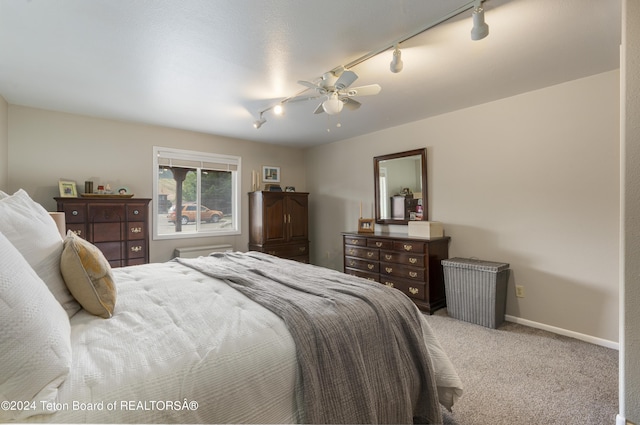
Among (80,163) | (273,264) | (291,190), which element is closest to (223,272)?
(273,264)

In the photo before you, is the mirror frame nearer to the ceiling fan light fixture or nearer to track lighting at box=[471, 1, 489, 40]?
the ceiling fan light fixture

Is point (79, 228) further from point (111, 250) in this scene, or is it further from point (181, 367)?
point (181, 367)

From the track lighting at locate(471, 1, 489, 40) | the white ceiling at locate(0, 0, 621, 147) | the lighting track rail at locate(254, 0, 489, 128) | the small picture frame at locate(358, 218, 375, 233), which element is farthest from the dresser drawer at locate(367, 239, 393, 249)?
the track lighting at locate(471, 1, 489, 40)

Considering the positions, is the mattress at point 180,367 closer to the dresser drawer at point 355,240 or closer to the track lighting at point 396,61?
the track lighting at point 396,61

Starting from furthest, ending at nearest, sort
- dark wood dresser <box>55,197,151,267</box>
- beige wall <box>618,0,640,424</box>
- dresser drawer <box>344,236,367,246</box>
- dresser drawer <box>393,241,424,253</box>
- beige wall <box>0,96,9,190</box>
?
dresser drawer <box>344,236,367,246</box> < dresser drawer <box>393,241,424,253</box> < dark wood dresser <box>55,197,151,267</box> < beige wall <box>0,96,9,190</box> < beige wall <box>618,0,640,424</box>

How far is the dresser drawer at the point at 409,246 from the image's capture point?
3.34m

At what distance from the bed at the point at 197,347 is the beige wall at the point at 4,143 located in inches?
97.4

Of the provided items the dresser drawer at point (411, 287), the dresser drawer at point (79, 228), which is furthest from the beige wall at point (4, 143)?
the dresser drawer at point (411, 287)

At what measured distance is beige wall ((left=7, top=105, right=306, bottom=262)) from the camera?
325 cm

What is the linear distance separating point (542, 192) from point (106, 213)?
15.3 ft

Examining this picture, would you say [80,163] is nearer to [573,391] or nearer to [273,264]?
[273,264]

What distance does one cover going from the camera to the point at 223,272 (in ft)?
6.68

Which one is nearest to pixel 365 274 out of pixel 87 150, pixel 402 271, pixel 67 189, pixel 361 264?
pixel 361 264

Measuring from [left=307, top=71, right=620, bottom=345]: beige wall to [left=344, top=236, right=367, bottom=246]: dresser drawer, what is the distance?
967 mm
